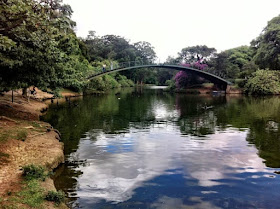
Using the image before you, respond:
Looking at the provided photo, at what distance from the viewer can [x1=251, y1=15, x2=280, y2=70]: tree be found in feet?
153

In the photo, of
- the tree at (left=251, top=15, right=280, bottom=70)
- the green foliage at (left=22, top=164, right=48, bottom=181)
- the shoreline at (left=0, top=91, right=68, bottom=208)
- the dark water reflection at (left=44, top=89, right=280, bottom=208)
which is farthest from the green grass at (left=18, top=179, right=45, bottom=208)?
the tree at (left=251, top=15, right=280, bottom=70)

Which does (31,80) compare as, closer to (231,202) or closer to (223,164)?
(223,164)

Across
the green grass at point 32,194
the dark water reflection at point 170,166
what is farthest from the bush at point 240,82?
the green grass at point 32,194

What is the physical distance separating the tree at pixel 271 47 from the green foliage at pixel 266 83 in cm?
357

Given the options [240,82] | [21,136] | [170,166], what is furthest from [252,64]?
[21,136]

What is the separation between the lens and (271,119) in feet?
68.2

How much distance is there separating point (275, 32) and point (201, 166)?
4598cm

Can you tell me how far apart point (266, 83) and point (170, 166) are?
142 ft

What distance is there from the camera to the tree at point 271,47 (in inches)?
1838

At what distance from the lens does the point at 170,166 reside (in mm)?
9922

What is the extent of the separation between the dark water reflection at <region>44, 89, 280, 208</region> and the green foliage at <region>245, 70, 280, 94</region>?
106 feet

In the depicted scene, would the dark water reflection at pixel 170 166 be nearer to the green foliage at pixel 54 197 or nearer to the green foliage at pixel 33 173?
the green foliage at pixel 54 197

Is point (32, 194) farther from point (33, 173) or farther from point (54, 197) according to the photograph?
point (33, 173)

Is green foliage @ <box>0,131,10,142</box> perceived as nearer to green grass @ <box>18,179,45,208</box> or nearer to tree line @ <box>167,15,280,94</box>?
green grass @ <box>18,179,45,208</box>
